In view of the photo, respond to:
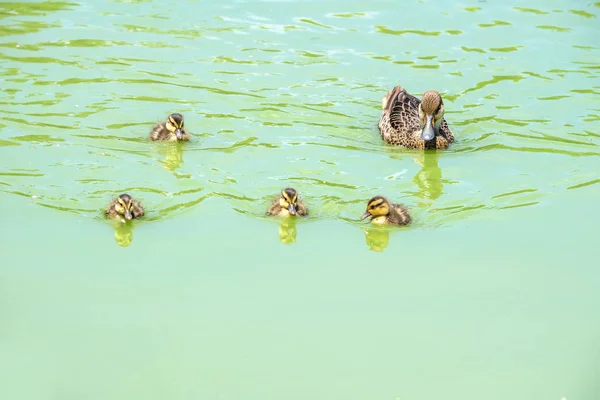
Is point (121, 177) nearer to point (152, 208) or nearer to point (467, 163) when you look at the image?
point (152, 208)

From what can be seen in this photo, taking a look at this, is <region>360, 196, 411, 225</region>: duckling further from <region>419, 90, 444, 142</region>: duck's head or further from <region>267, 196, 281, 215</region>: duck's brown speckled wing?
<region>419, 90, 444, 142</region>: duck's head

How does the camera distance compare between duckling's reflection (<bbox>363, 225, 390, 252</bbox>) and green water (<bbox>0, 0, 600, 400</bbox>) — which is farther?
duckling's reflection (<bbox>363, 225, 390, 252</bbox>)

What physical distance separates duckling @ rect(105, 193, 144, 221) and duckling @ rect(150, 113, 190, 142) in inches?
52.5

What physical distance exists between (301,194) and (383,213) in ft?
2.79

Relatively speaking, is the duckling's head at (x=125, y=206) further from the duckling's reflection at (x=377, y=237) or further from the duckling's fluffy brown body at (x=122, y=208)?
the duckling's reflection at (x=377, y=237)

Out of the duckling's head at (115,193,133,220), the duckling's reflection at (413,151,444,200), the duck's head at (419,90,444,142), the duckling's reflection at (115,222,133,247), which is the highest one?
the duck's head at (419,90,444,142)

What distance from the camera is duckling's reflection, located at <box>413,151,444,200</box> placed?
870 cm

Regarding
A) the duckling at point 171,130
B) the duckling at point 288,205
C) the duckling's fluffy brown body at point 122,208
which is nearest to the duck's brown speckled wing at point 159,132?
the duckling at point 171,130

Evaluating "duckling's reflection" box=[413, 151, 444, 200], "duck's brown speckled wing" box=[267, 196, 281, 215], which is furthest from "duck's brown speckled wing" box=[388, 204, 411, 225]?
"duck's brown speckled wing" box=[267, 196, 281, 215]

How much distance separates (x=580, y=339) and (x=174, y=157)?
13.0 feet

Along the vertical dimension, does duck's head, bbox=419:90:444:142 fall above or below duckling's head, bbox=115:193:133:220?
above

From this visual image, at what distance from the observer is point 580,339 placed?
642 centimetres

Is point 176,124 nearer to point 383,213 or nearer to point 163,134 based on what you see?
point 163,134

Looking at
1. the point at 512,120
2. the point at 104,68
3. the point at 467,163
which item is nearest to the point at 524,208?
the point at 467,163
